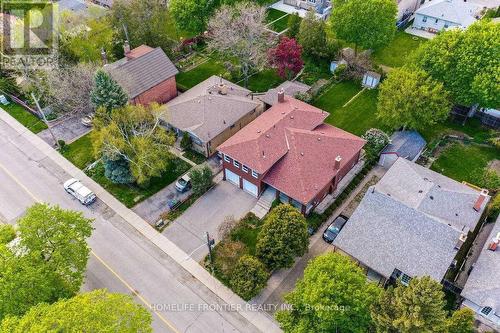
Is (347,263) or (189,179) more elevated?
(347,263)

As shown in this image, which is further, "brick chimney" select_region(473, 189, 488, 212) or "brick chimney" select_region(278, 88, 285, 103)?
"brick chimney" select_region(278, 88, 285, 103)

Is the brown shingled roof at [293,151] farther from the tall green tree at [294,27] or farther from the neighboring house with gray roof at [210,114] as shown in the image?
the tall green tree at [294,27]

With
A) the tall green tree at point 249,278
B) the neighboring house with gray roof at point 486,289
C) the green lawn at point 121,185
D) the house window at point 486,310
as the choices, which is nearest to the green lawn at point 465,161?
the neighboring house with gray roof at point 486,289

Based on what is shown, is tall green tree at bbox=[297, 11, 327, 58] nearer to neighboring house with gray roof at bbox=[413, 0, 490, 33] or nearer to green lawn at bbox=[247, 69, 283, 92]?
green lawn at bbox=[247, 69, 283, 92]

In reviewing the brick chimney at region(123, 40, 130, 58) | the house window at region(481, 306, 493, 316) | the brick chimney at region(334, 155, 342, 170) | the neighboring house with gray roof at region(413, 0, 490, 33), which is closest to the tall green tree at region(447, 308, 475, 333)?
the house window at region(481, 306, 493, 316)

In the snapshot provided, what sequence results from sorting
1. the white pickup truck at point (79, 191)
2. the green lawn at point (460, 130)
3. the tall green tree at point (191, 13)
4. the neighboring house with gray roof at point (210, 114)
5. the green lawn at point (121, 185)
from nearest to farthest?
the white pickup truck at point (79, 191) < the green lawn at point (121, 185) < the neighboring house with gray roof at point (210, 114) < the green lawn at point (460, 130) < the tall green tree at point (191, 13)

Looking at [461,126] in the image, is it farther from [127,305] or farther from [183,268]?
[127,305]

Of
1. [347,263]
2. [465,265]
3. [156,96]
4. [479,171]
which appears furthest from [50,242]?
[479,171]
